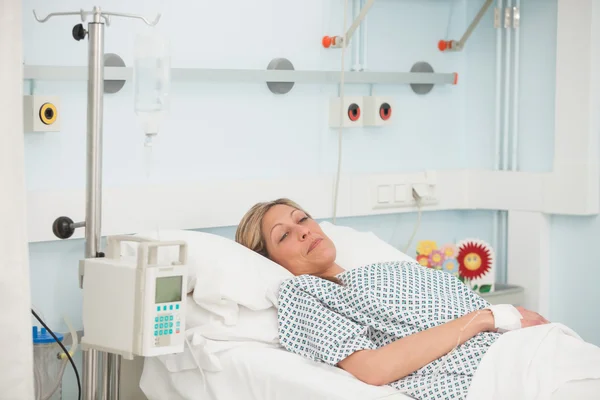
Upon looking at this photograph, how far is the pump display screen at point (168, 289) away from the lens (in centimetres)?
203

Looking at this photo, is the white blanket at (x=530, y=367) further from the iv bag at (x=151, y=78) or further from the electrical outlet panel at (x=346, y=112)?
the electrical outlet panel at (x=346, y=112)

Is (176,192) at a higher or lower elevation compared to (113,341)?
higher

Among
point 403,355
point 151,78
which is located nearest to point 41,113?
point 151,78

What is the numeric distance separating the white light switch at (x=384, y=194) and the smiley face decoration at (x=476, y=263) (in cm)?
31

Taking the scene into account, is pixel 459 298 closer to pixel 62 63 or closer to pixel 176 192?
pixel 176 192

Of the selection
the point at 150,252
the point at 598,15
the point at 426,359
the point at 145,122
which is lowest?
the point at 426,359

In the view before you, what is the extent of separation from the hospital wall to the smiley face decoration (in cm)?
29

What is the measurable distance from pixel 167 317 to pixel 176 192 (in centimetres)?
74

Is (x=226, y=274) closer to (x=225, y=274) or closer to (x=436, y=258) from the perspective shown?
(x=225, y=274)

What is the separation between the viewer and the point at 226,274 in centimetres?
233

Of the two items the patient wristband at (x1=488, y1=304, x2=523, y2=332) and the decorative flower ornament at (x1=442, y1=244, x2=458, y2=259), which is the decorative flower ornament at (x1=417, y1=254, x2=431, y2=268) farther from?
the patient wristband at (x1=488, y1=304, x2=523, y2=332)

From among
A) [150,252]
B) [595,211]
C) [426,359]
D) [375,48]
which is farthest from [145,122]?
[595,211]

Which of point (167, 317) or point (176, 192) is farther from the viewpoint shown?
point (176, 192)

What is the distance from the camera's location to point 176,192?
2.73 metres
